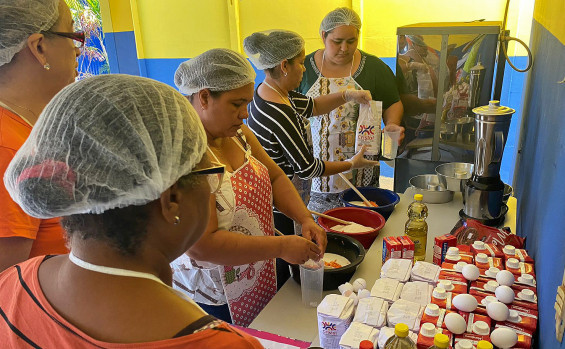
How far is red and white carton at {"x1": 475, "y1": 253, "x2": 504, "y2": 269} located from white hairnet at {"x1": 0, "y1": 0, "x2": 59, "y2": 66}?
156 cm

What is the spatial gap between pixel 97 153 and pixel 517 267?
4.09ft

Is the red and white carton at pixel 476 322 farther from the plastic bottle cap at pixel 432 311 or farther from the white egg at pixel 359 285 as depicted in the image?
the white egg at pixel 359 285

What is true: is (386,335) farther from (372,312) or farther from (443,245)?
(443,245)

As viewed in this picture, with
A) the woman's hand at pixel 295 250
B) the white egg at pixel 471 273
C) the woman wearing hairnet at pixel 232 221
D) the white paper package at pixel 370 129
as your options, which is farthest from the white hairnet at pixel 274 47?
the white egg at pixel 471 273

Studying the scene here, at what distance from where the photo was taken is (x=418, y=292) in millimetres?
1281

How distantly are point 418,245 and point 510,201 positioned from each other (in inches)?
41.4

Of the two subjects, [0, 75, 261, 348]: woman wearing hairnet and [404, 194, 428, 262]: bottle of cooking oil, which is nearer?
[0, 75, 261, 348]: woman wearing hairnet

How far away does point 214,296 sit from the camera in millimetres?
1645

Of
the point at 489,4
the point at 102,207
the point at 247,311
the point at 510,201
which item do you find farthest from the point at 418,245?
the point at 489,4

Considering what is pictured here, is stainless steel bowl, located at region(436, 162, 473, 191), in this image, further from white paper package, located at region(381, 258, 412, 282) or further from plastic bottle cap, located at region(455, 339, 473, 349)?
plastic bottle cap, located at region(455, 339, 473, 349)

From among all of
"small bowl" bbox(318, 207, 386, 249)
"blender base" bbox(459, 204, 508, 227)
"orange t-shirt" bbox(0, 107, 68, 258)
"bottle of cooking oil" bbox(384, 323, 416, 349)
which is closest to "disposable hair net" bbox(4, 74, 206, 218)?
"orange t-shirt" bbox(0, 107, 68, 258)

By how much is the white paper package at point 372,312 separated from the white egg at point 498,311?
269mm

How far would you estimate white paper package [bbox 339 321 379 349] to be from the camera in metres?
1.08

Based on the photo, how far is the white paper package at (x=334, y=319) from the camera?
1.18 m
